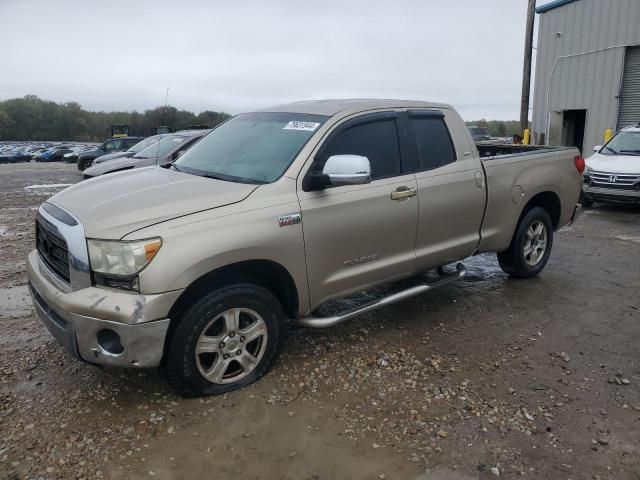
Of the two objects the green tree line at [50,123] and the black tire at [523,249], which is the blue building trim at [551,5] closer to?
the black tire at [523,249]

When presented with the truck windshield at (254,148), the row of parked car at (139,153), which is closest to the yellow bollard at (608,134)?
the row of parked car at (139,153)

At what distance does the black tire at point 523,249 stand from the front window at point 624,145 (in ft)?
21.3

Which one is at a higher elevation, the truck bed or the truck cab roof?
the truck cab roof

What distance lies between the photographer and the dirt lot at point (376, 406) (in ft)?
9.12

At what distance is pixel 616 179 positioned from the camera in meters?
10.2

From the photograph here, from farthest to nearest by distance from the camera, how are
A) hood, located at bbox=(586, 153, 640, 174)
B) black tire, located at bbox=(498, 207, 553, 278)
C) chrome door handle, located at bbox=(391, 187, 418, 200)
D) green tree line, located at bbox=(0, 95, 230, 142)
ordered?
green tree line, located at bbox=(0, 95, 230, 142), hood, located at bbox=(586, 153, 640, 174), black tire, located at bbox=(498, 207, 553, 278), chrome door handle, located at bbox=(391, 187, 418, 200)

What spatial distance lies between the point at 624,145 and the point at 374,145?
30.7 ft

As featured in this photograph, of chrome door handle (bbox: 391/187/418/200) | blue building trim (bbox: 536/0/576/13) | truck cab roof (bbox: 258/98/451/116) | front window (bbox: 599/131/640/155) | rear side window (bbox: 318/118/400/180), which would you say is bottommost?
front window (bbox: 599/131/640/155)

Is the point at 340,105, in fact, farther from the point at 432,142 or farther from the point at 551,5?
the point at 551,5

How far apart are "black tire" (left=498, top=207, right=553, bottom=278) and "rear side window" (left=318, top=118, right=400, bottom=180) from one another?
200 cm

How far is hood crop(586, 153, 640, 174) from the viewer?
33.2ft

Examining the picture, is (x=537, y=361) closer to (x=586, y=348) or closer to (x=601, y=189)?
(x=586, y=348)

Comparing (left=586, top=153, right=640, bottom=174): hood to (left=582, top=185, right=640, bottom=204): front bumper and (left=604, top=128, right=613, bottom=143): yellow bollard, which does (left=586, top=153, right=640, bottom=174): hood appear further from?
(left=604, top=128, right=613, bottom=143): yellow bollard

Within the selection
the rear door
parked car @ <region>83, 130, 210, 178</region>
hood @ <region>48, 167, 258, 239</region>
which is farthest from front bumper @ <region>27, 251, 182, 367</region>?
parked car @ <region>83, 130, 210, 178</region>
